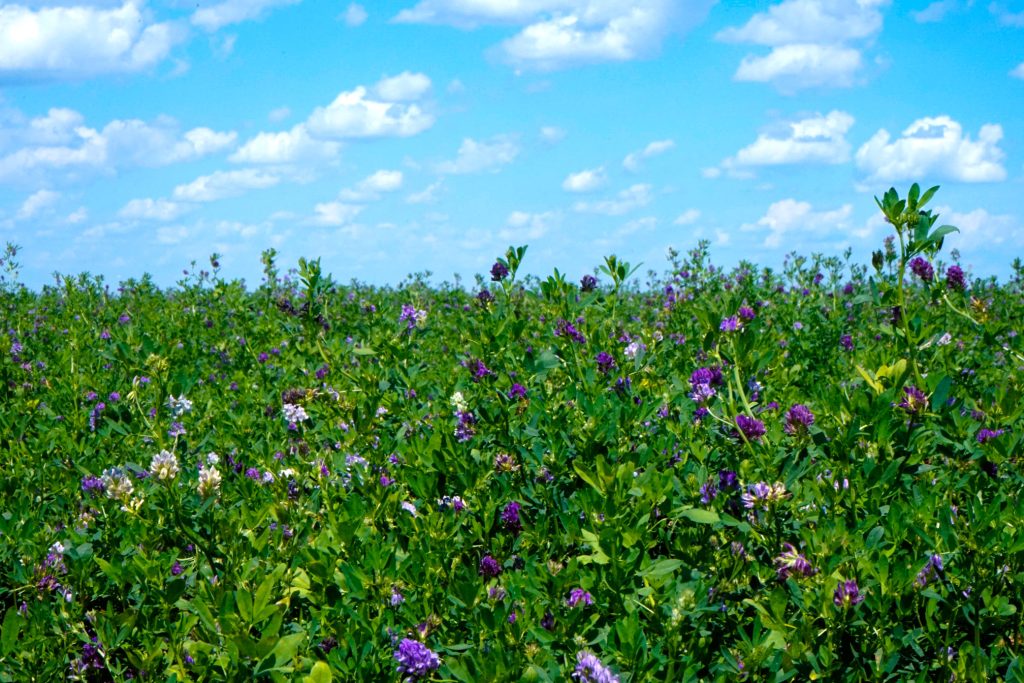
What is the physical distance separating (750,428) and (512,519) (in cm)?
92

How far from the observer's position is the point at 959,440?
344 centimetres

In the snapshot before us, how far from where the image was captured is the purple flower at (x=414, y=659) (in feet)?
8.20

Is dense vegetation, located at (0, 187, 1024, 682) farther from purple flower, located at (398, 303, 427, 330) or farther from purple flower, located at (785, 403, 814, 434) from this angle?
purple flower, located at (398, 303, 427, 330)

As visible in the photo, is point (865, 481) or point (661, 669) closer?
point (661, 669)

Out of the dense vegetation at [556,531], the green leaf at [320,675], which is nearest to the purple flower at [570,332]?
the dense vegetation at [556,531]

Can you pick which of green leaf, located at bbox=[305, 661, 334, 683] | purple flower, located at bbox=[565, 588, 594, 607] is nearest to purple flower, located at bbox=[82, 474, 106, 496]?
green leaf, located at bbox=[305, 661, 334, 683]

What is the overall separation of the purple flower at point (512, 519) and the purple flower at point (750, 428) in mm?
860

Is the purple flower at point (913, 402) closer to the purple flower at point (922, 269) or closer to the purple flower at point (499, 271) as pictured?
the purple flower at point (922, 269)

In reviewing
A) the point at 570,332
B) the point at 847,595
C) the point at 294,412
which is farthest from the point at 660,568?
the point at 294,412

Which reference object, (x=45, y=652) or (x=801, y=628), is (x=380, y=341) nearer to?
(x=45, y=652)

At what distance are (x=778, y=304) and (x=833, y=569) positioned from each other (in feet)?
26.6

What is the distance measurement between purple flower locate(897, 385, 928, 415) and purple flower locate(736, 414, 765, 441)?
0.52m

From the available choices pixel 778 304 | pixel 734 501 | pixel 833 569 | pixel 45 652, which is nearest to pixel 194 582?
pixel 45 652

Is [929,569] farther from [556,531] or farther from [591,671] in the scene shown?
[556,531]
